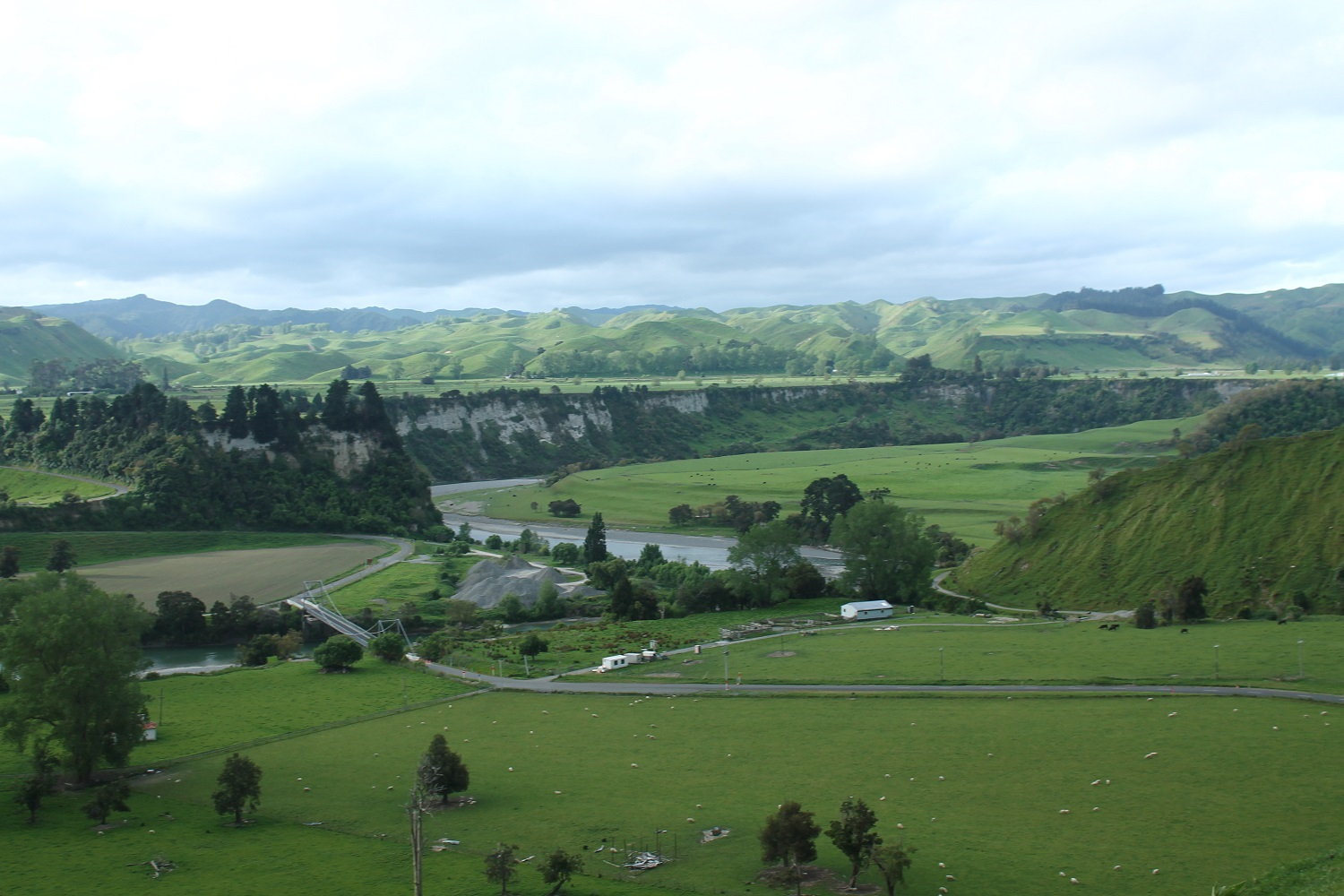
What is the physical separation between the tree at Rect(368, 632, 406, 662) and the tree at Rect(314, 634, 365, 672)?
2269 millimetres

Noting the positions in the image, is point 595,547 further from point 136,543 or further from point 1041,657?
point 1041,657

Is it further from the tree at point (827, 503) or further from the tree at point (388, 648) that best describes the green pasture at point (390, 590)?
the tree at point (827, 503)

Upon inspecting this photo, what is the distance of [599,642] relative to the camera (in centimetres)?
7225

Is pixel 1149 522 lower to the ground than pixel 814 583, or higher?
higher

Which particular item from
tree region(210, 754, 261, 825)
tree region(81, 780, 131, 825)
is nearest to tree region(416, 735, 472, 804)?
tree region(210, 754, 261, 825)

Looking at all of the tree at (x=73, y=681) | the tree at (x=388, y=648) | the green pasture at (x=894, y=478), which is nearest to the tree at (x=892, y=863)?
the tree at (x=73, y=681)

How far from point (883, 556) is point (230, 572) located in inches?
2384

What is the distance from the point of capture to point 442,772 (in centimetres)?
4022

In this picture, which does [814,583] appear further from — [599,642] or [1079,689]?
[1079,689]

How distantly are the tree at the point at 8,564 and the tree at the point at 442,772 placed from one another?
68975 mm

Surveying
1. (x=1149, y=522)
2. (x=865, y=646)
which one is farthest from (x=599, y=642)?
(x=1149, y=522)

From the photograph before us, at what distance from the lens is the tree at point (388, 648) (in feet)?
228

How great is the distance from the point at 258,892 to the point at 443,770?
346 inches

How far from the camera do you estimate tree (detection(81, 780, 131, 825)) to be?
3978cm
